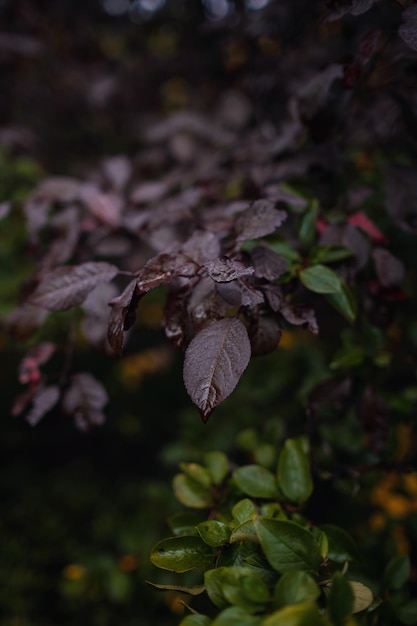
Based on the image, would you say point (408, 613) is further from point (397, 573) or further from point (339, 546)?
point (339, 546)

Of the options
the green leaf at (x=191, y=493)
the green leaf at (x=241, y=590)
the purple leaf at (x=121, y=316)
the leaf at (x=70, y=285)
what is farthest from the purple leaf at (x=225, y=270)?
the green leaf at (x=191, y=493)

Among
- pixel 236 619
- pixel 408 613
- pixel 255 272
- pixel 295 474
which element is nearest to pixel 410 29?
pixel 255 272

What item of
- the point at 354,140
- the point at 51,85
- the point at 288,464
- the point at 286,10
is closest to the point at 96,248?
the point at 288,464

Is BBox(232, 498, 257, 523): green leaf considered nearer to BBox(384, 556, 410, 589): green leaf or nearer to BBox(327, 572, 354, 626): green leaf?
BBox(327, 572, 354, 626): green leaf

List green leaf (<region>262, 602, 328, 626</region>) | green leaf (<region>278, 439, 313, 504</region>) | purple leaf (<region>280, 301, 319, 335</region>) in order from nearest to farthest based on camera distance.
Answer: green leaf (<region>262, 602, 328, 626</region>) < purple leaf (<region>280, 301, 319, 335</region>) < green leaf (<region>278, 439, 313, 504</region>)

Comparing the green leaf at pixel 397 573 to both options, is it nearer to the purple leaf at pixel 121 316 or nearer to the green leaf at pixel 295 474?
the green leaf at pixel 295 474

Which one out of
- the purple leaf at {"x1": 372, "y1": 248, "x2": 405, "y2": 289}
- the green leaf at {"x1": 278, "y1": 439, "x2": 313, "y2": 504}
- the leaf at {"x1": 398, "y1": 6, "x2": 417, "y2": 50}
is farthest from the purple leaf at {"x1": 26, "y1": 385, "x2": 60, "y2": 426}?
the leaf at {"x1": 398, "y1": 6, "x2": 417, "y2": 50}

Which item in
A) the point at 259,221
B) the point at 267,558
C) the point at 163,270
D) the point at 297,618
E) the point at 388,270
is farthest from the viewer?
the point at 388,270
